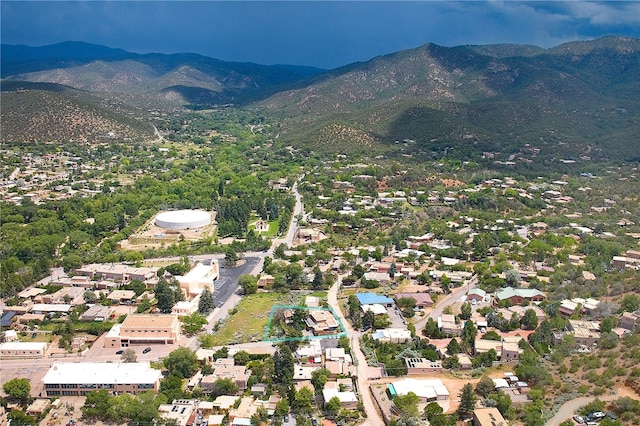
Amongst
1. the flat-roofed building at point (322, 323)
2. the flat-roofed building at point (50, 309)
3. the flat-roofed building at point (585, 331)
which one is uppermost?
the flat-roofed building at point (585, 331)

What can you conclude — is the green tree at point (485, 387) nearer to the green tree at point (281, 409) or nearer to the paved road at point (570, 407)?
the paved road at point (570, 407)

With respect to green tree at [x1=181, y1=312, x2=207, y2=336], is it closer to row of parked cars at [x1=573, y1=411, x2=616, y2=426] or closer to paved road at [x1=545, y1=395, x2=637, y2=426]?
paved road at [x1=545, y1=395, x2=637, y2=426]

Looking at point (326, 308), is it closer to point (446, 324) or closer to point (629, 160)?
point (446, 324)

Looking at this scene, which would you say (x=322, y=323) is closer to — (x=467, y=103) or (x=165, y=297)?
(x=165, y=297)

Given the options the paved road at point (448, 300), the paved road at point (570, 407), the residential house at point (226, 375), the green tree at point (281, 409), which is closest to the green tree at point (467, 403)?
the paved road at point (570, 407)

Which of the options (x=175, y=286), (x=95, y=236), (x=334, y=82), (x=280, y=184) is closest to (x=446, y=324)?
(x=175, y=286)

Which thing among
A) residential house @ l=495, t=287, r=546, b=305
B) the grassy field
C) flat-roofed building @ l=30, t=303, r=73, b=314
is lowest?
flat-roofed building @ l=30, t=303, r=73, b=314

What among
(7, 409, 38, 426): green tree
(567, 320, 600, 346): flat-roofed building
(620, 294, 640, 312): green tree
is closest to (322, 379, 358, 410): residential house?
(7, 409, 38, 426): green tree
